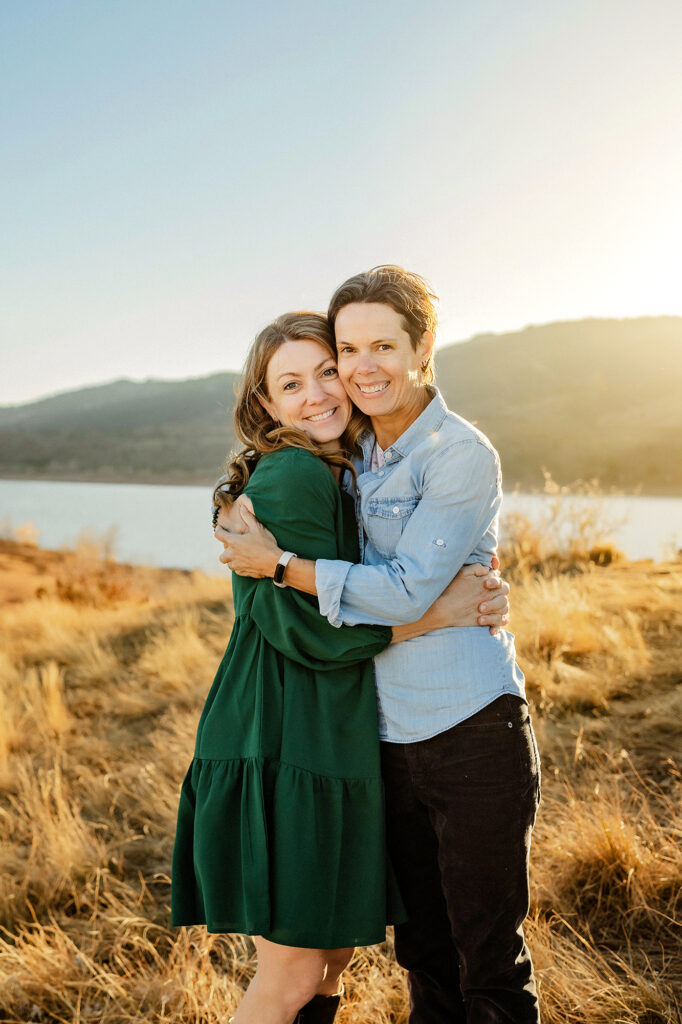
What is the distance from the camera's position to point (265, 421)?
2.31 meters

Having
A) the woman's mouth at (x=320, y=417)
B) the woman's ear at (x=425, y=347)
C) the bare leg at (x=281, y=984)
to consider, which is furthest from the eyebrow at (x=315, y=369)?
the bare leg at (x=281, y=984)

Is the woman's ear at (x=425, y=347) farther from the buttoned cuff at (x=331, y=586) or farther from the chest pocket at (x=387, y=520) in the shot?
the buttoned cuff at (x=331, y=586)

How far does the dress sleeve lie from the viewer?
6.13 ft

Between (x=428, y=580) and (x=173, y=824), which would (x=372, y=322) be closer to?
(x=428, y=580)

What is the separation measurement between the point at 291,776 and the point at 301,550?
0.55 meters

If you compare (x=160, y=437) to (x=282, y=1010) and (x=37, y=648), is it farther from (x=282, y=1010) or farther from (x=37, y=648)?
(x=282, y=1010)

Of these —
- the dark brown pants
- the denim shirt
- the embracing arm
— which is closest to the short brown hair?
the denim shirt

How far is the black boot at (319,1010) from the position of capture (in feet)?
6.65

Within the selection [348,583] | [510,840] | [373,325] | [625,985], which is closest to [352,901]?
[510,840]

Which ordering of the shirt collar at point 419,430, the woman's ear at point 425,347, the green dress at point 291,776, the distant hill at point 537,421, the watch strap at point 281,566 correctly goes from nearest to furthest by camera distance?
the green dress at point 291,776 < the watch strap at point 281,566 < the shirt collar at point 419,430 < the woman's ear at point 425,347 < the distant hill at point 537,421

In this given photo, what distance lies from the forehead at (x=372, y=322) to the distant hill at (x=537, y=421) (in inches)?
1235

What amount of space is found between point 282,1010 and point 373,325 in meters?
1.72

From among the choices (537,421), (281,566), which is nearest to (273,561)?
(281,566)

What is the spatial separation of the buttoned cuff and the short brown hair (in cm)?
67
